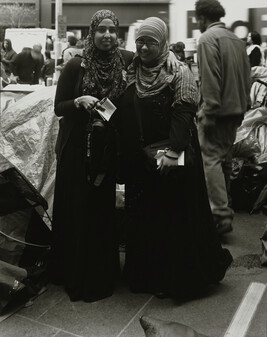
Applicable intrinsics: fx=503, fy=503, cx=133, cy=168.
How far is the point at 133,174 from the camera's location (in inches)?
129

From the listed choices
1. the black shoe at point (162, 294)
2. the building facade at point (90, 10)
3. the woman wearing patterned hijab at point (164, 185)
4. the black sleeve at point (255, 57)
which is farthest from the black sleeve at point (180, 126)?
the building facade at point (90, 10)

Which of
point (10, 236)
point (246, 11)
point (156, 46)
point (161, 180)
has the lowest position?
point (10, 236)

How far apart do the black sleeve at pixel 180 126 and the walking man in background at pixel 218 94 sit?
123 centimetres

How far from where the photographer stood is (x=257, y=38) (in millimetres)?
7172

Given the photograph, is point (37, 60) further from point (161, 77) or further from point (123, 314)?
point (123, 314)

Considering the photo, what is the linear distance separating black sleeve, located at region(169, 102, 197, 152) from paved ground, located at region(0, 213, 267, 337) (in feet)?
3.41

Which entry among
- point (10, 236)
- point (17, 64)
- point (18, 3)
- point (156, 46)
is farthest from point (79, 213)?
point (18, 3)

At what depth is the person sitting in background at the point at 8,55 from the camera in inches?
534

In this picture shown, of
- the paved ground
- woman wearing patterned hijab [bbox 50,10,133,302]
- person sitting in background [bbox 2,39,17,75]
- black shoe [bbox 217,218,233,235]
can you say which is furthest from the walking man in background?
person sitting in background [bbox 2,39,17,75]

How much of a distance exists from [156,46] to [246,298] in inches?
68.8

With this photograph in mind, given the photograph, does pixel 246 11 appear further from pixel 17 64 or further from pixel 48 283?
pixel 17 64

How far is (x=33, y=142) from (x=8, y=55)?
10205mm

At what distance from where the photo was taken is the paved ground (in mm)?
3006

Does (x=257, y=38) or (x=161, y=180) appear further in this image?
(x=257, y=38)
